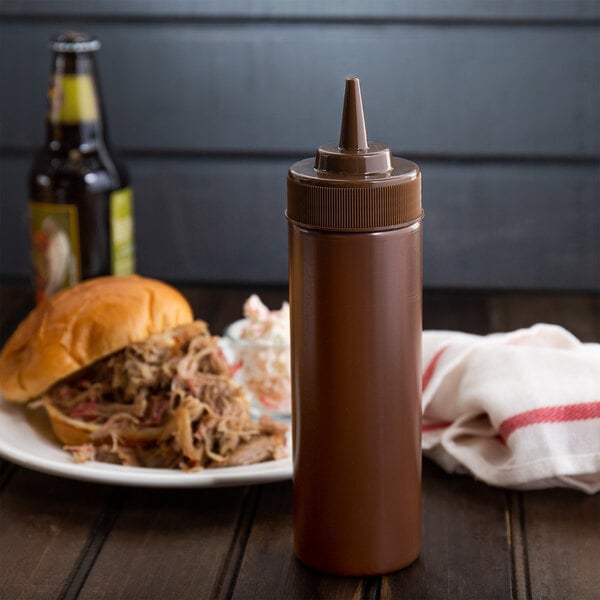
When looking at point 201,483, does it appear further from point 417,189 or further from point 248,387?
point 417,189

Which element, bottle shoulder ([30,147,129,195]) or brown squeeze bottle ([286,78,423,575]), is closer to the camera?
brown squeeze bottle ([286,78,423,575])

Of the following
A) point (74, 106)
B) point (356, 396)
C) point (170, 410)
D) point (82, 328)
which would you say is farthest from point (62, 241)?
point (356, 396)

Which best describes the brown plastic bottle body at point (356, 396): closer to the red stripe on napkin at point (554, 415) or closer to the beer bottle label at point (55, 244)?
the red stripe on napkin at point (554, 415)

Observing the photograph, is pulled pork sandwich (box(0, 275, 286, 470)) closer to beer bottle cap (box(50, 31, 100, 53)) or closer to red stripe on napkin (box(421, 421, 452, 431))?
red stripe on napkin (box(421, 421, 452, 431))

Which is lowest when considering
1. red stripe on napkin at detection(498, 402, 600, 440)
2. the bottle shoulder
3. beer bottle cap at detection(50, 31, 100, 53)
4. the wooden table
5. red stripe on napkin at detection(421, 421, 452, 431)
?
the wooden table

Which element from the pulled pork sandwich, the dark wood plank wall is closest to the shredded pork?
the pulled pork sandwich
